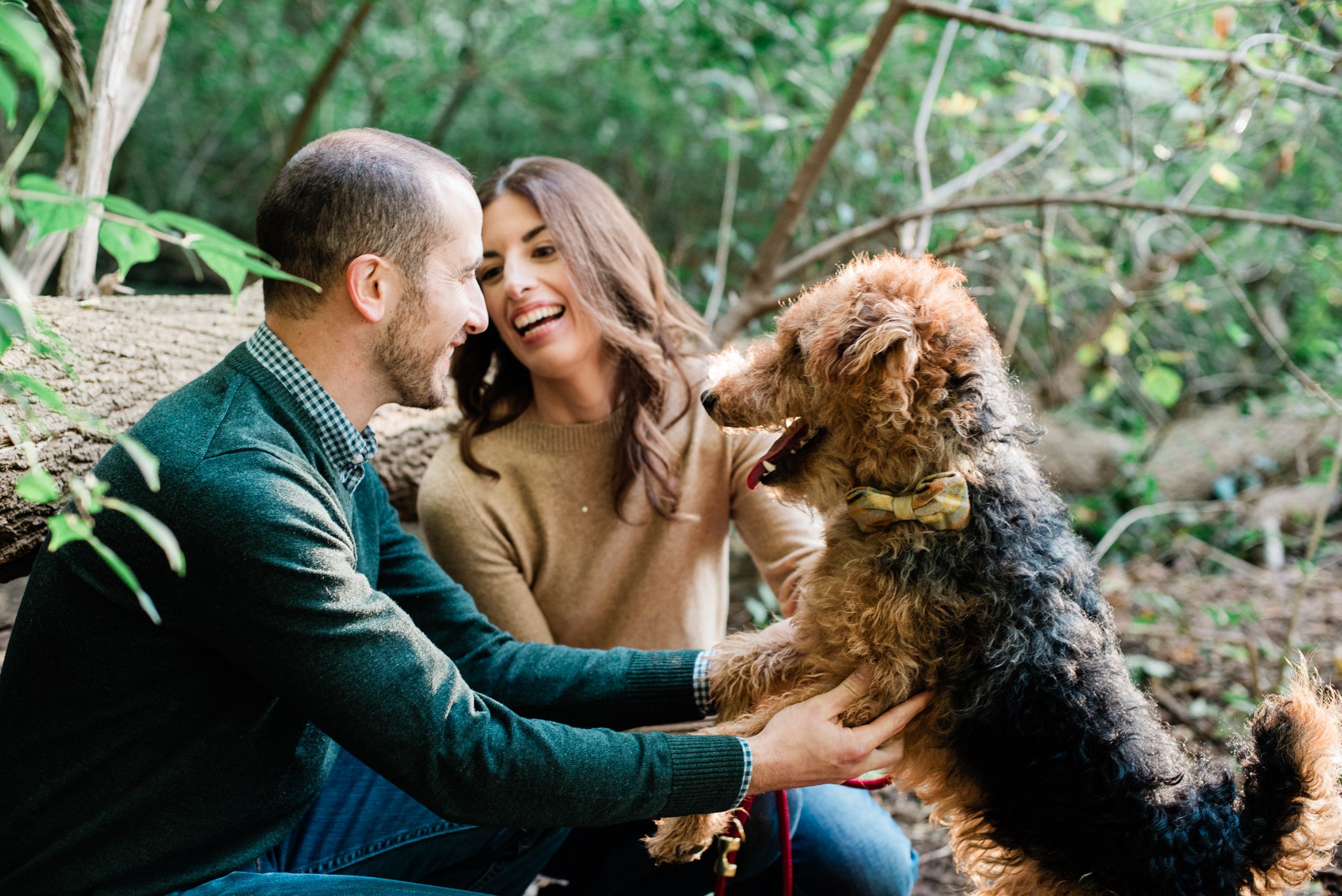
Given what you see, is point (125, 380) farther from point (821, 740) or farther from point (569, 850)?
point (821, 740)

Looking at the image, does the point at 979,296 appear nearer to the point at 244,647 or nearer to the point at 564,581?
the point at 564,581

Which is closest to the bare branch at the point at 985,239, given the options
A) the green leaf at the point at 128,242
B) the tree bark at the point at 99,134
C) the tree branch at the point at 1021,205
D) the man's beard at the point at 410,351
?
the tree branch at the point at 1021,205

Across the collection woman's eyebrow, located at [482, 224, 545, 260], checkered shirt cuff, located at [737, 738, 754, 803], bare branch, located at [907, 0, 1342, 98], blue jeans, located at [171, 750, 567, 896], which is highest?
bare branch, located at [907, 0, 1342, 98]

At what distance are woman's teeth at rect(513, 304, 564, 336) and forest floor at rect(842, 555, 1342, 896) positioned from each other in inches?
100

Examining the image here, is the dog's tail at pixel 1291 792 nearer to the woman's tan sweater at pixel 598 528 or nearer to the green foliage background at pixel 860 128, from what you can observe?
the woman's tan sweater at pixel 598 528

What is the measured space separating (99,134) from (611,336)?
6.71 feet

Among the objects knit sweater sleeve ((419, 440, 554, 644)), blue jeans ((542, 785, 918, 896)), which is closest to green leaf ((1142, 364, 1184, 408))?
blue jeans ((542, 785, 918, 896))

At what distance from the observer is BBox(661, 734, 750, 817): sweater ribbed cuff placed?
2.03 m

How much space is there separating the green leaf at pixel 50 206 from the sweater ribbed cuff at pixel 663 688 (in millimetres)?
1778

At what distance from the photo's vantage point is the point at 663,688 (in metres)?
2.53

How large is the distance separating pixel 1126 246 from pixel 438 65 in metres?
6.36

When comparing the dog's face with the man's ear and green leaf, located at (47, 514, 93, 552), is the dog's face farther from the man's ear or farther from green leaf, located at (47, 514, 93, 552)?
green leaf, located at (47, 514, 93, 552)

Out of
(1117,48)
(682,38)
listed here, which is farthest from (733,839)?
(682,38)

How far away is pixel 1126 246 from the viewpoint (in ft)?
23.2
